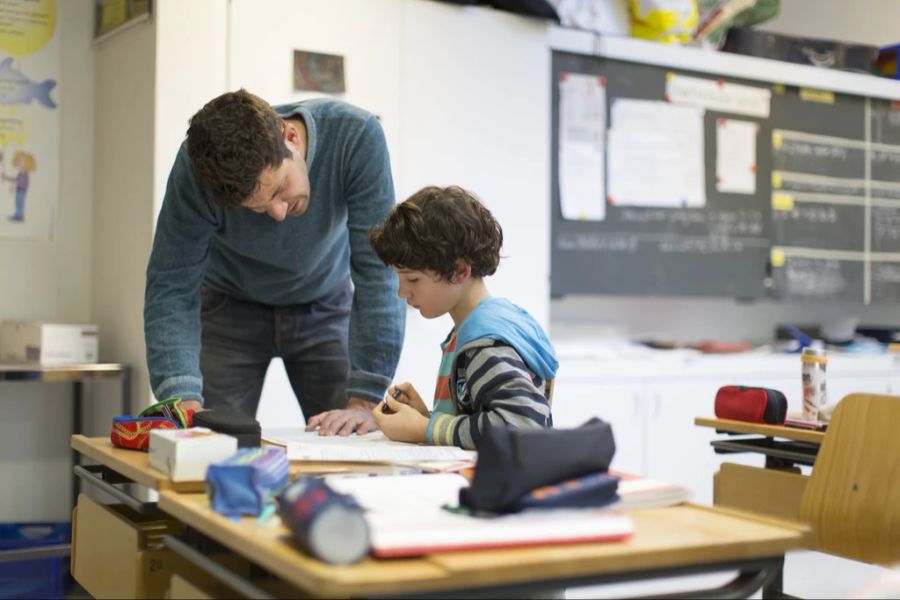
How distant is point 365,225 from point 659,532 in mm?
1120

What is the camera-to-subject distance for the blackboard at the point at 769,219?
12.5 ft

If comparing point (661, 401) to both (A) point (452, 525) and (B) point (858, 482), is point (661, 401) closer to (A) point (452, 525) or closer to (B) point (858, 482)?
(B) point (858, 482)

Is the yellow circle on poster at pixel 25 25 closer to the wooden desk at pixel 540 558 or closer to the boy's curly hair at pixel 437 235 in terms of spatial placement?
the boy's curly hair at pixel 437 235

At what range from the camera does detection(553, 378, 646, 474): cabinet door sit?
3.50 metres

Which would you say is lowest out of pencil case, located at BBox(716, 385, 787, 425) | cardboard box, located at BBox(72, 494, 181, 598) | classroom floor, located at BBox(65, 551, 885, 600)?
classroom floor, located at BBox(65, 551, 885, 600)

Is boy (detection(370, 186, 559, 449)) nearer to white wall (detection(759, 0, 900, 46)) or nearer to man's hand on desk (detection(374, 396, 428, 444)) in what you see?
man's hand on desk (detection(374, 396, 428, 444))

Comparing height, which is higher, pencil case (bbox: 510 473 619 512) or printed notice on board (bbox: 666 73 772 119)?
printed notice on board (bbox: 666 73 772 119)

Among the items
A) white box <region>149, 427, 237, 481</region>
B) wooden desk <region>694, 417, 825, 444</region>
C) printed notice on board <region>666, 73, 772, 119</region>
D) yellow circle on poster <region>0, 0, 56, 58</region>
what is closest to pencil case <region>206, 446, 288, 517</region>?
white box <region>149, 427, 237, 481</region>

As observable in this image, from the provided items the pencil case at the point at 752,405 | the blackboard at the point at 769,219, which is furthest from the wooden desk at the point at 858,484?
the blackboard at the point at 769,219

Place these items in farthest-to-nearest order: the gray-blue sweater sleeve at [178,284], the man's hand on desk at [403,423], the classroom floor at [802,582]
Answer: the classroom floor at [802,582]
the gray-blue sweater sleeve at [178,284]
the man's hand on desk at [403,423]

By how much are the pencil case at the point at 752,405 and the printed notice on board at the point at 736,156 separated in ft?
6.35

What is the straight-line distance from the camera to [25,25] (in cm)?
318

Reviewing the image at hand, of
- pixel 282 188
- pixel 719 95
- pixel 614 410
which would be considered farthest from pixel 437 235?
pixel 719 95

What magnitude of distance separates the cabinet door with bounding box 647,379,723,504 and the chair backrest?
5.91 feet
